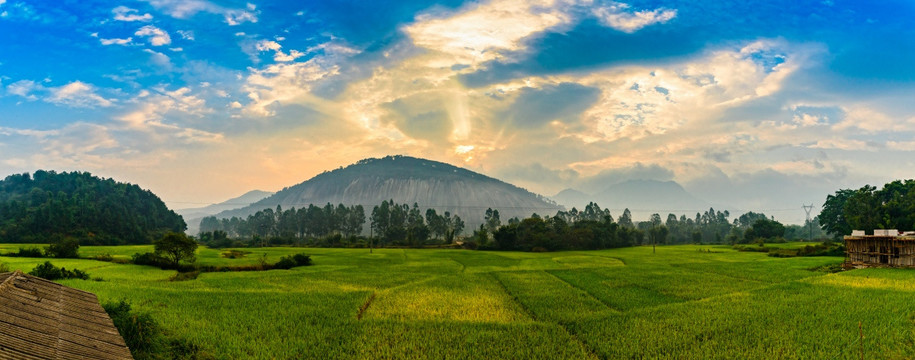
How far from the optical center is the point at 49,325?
36.7 feet

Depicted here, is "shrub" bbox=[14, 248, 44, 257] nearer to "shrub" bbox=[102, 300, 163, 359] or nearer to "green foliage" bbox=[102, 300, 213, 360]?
"green foliage" bbox=[102, 300, 213, 360]

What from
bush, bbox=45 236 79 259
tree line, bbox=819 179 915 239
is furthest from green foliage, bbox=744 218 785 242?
bush, bbox=45 236 79 259

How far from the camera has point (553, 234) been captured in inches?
4646

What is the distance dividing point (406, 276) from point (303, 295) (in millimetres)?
15439

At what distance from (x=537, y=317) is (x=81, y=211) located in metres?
150

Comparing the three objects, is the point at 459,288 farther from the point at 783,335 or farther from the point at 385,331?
the point at 783,335

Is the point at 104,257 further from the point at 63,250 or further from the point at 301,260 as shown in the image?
the point at 301,260

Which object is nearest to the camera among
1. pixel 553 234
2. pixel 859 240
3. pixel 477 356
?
pixel 477 356

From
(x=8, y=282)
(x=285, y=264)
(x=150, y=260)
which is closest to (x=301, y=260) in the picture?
(x=285, y=264)

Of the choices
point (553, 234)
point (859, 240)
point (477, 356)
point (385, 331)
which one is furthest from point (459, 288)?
point (553, 234)

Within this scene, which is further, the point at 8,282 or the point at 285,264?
the point at 285,264

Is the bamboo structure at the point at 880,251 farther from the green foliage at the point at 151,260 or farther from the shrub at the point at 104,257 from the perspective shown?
the shrub at the point at 104,257

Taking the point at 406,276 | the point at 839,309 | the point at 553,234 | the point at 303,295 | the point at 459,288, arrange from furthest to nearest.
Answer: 1. the point at 553,234
2. the point at 406,276
3. the point at 459,288
4. the point at 303,295
5. the point at 839,309

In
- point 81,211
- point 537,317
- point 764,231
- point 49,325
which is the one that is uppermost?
point 81,211
